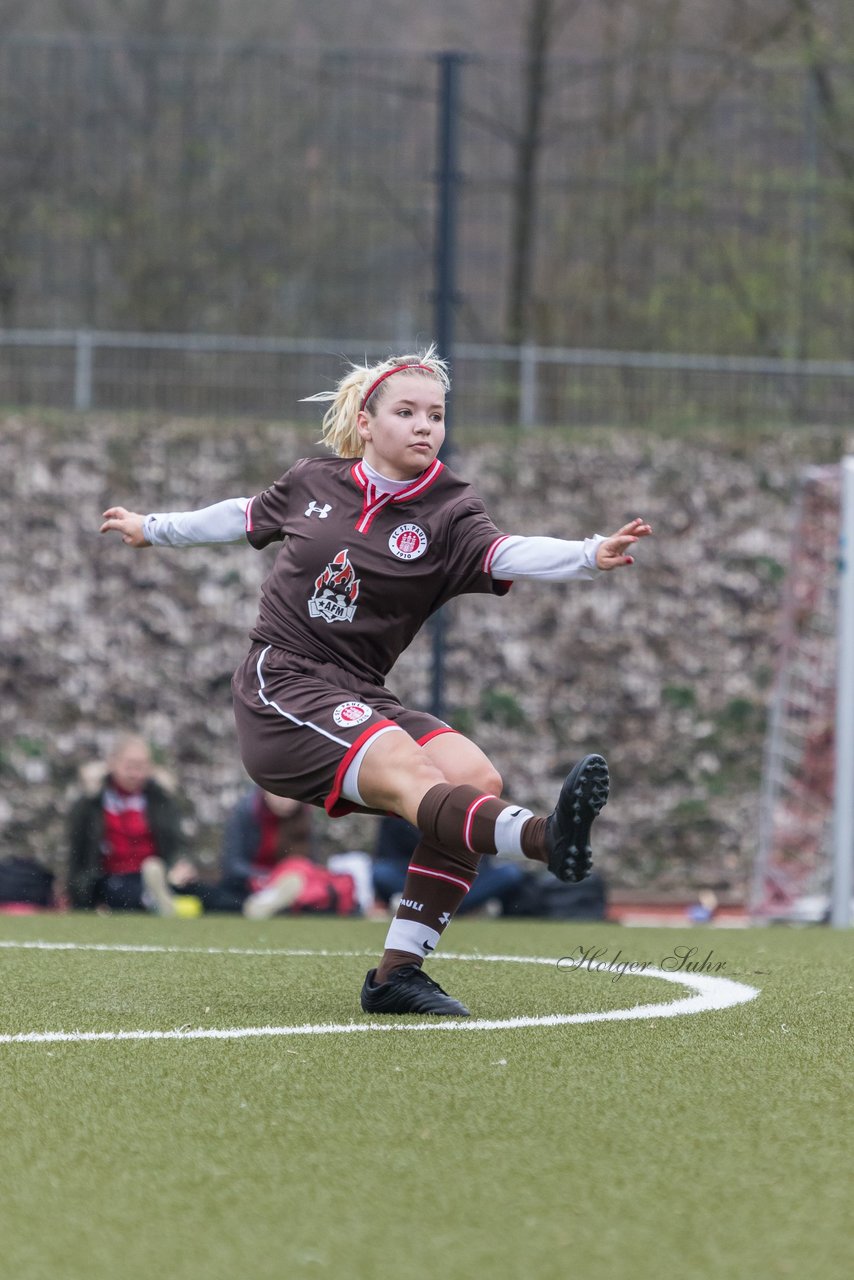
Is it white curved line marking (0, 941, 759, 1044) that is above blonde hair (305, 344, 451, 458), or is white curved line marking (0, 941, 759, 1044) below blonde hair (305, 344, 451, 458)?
below

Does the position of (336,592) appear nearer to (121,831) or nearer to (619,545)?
(619,545)

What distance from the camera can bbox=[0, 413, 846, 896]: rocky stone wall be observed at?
12.8 m

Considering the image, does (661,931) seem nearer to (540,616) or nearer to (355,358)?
(540,616)

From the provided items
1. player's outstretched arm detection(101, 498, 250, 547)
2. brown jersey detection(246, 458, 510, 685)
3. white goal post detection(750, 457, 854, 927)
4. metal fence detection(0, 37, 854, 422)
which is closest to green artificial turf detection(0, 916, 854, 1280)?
brown jersey detection(246, 458, 510, 685)

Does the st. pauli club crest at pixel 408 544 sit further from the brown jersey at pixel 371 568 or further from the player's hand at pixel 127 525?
the player's hand at pixel 127 525

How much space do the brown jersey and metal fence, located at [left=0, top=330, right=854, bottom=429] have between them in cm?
868

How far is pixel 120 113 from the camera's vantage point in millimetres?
13742

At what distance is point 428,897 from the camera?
15.2 feet

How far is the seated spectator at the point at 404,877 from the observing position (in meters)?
10.3

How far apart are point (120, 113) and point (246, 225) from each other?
1.30m

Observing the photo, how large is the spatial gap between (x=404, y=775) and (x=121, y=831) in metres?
6.35

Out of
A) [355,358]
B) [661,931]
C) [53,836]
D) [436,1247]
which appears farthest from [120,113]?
[436,1247]

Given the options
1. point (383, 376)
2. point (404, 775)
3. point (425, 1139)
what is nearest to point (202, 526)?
point (383, 376)

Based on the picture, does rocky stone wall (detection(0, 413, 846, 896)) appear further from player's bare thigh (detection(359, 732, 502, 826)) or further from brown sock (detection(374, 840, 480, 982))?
player's bare thigh (detection(359, 732, 502, 826))
